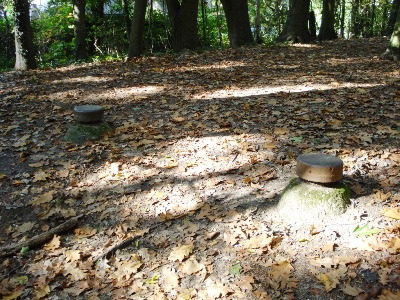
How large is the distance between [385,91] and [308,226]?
4613 mm

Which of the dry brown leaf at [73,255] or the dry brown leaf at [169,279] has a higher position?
the dry brown leaf at [73,255]

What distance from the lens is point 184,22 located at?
12820 mm

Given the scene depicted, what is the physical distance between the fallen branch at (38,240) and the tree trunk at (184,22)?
1000 centimetres

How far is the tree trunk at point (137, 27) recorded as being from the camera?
10.8m

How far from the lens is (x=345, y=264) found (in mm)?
3119

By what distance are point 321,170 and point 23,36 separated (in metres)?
10.3

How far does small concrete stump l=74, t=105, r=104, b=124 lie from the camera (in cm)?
585

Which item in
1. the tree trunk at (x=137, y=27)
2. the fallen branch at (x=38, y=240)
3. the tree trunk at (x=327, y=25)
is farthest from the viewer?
the tree trunk at (x=327, y=25)

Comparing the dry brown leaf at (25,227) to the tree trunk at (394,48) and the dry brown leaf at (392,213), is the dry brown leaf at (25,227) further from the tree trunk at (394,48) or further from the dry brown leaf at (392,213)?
the tree trunk at (394,48)

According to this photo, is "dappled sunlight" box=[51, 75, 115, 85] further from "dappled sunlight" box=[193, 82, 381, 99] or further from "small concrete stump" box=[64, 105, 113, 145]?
"small concrete stump" box=[64, 105, 113, 145]

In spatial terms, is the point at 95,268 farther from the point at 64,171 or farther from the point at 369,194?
the point at 369,194

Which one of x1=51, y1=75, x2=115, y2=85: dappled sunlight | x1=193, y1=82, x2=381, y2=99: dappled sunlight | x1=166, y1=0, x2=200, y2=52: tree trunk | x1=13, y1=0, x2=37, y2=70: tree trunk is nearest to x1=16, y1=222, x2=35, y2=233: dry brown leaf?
x1=193, y1=82, x2=381, y2=99: dappled sunlight

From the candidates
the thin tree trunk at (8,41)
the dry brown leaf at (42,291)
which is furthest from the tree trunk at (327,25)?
the dry brown leaf at (42,291)

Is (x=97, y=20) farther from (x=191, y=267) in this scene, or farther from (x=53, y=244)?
(x=191, y=267)
